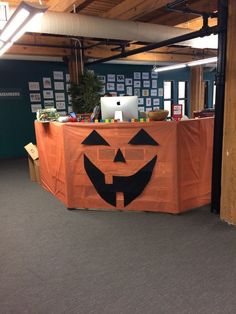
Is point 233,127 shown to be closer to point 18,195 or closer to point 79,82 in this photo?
point 18,195

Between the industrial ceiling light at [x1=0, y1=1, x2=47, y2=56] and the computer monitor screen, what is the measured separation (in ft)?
5.26

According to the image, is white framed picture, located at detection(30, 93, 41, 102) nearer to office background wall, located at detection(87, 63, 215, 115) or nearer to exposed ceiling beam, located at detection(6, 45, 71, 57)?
exposed ceiling beam, located at detection(6, 45, 71, 57)

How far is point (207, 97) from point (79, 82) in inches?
238

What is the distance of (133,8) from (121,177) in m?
2.65

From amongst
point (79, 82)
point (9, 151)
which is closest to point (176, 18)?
point (79, 82)

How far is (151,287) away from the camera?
2.31 meters

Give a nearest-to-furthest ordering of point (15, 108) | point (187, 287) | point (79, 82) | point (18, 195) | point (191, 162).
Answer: point (187, 287), point (191, 162), point (18, 195), point (79, 82), point (15, 108)

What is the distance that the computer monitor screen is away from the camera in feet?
13.9

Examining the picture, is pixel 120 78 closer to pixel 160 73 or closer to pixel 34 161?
pixel 160 73

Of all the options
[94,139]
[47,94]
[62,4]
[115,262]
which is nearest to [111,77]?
[47,94]

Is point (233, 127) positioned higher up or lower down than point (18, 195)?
higher up

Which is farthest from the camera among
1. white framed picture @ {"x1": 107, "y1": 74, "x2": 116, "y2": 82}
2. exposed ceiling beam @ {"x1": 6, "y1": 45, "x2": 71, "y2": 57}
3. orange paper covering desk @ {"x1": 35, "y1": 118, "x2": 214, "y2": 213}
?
white framed picture @ {"x1": 107, "y1": 74, "x2": 116, "y2": 82}

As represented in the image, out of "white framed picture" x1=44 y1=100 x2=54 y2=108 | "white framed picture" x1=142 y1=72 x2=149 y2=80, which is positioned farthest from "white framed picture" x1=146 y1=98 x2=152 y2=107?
"white framed picture" x1=44 y1=100 x2=54 y2=108

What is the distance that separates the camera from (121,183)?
386cm
